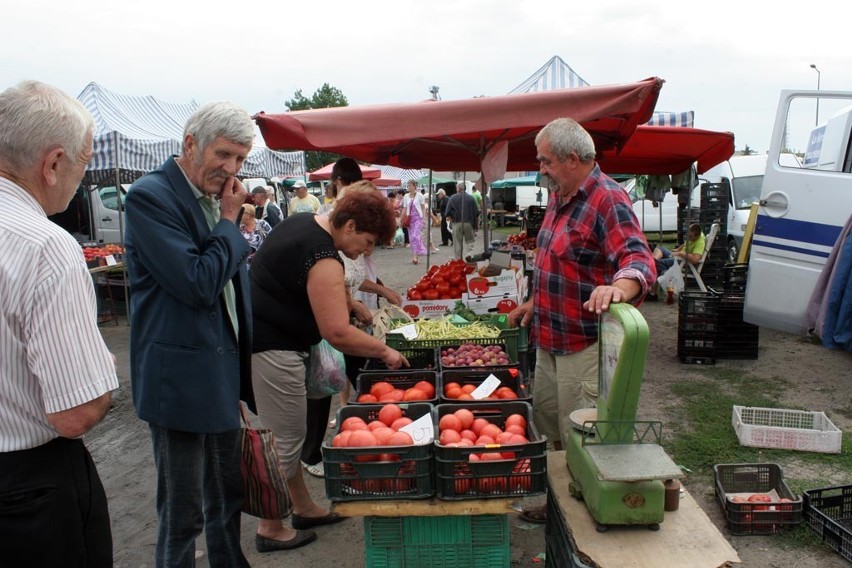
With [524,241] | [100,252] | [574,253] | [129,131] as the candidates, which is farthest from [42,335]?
[524,241]

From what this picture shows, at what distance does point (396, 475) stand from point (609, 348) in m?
0.96

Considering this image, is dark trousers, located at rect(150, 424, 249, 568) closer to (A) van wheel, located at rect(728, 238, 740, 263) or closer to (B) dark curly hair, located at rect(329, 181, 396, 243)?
(B) dark curly hair, located at rect(329, 181, 396, 243)

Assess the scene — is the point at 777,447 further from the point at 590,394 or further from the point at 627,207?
the point at 627,207

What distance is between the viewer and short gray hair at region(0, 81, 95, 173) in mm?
1536

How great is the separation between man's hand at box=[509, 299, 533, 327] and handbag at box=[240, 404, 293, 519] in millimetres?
1755

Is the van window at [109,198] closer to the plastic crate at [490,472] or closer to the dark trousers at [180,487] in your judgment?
the dark trousers at [180,487]

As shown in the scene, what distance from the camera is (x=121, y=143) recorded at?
26.8ft

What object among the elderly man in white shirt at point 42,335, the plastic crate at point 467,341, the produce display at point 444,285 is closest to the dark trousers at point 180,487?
the elderly man in white shirt at point 42,335

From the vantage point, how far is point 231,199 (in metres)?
2.36

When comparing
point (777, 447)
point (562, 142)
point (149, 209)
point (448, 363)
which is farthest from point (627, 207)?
point (777, 447)

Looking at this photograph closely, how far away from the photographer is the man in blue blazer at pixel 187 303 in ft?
7.11

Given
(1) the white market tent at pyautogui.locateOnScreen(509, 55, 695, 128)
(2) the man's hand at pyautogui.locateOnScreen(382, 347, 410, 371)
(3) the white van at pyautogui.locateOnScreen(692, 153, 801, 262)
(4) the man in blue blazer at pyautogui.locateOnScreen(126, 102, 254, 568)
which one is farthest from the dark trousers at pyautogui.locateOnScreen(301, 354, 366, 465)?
(3) the white van at pyautogui.locateOnScreen(692, 153, 801, 262)

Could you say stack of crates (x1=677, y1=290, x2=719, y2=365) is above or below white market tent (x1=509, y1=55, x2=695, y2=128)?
below

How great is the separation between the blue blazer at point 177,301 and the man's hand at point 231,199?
0.05 m
